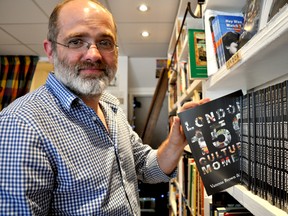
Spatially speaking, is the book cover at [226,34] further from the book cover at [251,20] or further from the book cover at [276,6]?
the book cover at [276,6]

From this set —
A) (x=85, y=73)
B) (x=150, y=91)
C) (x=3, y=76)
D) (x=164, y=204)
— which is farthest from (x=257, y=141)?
(x=3, y=76)

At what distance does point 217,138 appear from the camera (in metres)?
0.77

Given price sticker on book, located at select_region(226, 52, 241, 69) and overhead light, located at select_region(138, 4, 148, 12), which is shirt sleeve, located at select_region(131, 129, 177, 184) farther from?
overhead light, located at select_region(138, 4, 148, 12)

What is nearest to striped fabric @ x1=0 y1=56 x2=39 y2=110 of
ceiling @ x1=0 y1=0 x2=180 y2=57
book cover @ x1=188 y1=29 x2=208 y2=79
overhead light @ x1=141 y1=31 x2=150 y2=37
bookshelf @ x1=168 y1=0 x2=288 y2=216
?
ceiling @ x1=0 y1=0 x2=180 y2=57

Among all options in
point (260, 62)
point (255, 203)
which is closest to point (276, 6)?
point (260, 62)

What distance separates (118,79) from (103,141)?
317 centimetres

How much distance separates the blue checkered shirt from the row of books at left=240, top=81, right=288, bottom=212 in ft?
1.40

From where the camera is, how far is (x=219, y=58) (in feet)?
3.04

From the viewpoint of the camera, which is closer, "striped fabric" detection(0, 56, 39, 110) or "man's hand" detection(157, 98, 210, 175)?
"man's hand" detection(157, 98, 210, 175)

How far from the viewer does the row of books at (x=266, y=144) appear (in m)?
0.56

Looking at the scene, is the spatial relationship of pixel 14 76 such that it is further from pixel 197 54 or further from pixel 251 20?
pixel 251 20

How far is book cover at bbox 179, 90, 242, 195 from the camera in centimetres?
76

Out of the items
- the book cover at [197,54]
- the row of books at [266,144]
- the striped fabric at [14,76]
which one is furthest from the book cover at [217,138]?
the striped fabric at [14,76]

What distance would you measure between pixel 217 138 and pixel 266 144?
158 millimetres
